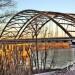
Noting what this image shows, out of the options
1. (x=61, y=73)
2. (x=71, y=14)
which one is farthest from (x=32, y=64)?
(x=71, y=14)

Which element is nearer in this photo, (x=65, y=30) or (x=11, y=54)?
(x=11, y=54)

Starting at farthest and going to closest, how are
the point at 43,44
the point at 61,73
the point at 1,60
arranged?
1. the point at 43,44
2. the point at 1,60
3. the point at 61,73

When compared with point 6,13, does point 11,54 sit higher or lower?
lower

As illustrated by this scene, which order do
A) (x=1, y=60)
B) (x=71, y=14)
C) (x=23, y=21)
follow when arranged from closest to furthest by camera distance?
(x=1, y=60) → (x=71, y=14) → (x=23, y=21)

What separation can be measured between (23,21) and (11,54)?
25.9 metres

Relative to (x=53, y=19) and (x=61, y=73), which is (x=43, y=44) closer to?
(x=61, y=73)

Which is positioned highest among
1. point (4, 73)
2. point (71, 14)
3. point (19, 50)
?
point (71, 14)

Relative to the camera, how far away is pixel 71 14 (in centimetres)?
2533

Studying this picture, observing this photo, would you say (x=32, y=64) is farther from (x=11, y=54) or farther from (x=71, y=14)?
(x=71, y=14)

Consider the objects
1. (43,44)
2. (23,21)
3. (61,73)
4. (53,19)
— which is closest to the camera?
(61,73)

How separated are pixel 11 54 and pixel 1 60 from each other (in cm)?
43

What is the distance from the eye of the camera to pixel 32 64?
1025cm

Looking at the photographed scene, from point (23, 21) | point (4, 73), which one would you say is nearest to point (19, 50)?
point (4, 73)

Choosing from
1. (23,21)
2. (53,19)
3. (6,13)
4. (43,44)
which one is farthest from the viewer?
(23,21)
